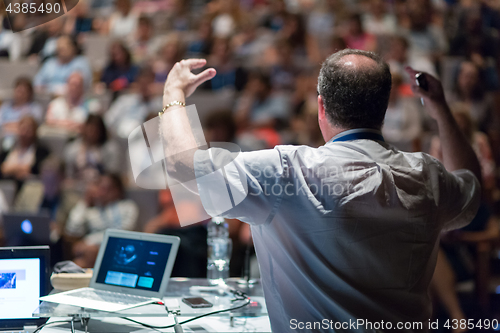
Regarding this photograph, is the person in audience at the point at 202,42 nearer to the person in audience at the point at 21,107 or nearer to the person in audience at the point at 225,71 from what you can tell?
the person in audience at the point at 225,71

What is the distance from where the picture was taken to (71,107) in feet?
15.4

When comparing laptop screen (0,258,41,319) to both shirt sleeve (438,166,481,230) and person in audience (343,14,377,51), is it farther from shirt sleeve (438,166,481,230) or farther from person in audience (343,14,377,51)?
person in audience (343,14,377,51)

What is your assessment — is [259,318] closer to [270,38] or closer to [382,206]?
[382,206]

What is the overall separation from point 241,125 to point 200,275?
5.67 ft

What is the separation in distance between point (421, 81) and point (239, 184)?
0.68m

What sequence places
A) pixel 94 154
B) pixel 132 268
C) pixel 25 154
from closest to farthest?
1. pixel 132 268
2. pixel 94 154
3. pixel 25 154

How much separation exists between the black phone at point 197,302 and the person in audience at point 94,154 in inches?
104

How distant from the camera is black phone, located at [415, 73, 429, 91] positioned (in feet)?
4.37

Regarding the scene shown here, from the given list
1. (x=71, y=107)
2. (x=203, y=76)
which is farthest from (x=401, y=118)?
(x=203, y=76)

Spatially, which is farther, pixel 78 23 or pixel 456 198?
pixel 78 23

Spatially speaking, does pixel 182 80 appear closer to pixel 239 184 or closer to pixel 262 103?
pixel 239 184

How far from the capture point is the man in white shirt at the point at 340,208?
0.94m

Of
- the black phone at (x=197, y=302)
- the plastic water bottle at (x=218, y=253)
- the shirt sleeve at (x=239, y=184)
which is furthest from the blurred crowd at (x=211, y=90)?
the shirt sleeve at (x=239, y=184)

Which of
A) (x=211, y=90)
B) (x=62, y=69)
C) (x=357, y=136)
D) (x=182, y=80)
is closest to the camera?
(x=357, y=136)
